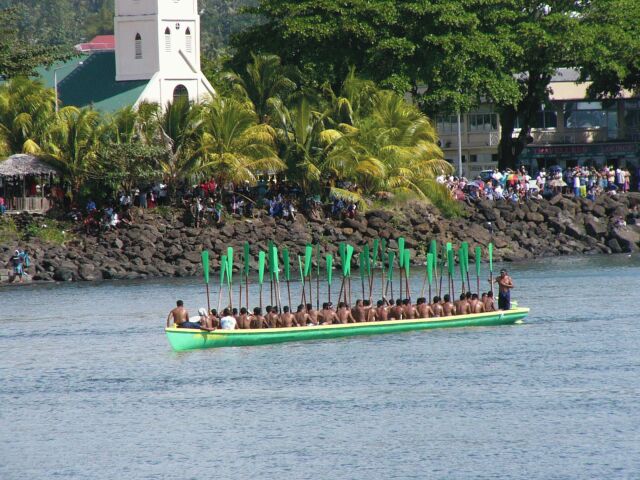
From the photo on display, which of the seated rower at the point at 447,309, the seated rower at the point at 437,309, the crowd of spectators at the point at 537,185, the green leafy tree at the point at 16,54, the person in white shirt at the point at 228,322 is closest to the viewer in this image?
the person in white shirt at the point at 228,322

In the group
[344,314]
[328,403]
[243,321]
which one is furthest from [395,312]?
[328,403]

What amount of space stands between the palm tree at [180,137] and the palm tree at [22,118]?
18.9ft

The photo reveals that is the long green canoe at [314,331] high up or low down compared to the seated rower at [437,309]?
down

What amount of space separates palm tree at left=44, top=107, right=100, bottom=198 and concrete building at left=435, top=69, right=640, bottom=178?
2866 cm

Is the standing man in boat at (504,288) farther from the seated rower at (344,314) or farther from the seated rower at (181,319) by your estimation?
the seated rower at (181,319)

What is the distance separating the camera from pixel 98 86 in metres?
71.8

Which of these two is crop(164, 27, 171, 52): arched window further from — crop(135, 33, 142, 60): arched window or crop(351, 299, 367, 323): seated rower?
crop(351, 299, 367, 323): seated rower

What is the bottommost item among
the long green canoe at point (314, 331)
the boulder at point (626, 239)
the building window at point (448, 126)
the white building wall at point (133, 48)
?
the long green canoe at point (314, 331)

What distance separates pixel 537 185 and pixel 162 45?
66.5ft

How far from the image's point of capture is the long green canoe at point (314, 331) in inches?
1382

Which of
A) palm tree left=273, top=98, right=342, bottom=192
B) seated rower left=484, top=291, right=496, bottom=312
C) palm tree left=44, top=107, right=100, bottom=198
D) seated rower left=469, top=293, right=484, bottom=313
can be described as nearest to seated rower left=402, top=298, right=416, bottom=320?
seated rower left=469, top=293, right=484, bottom=313

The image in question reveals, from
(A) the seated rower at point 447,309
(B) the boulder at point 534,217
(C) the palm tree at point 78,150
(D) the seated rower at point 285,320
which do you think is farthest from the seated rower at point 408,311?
(B) the boulder at point 534,217

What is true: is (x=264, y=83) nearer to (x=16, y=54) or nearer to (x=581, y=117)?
(x=16, y=54)

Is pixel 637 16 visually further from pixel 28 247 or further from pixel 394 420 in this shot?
pixel 394 420
